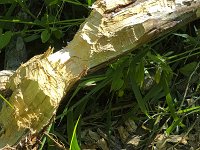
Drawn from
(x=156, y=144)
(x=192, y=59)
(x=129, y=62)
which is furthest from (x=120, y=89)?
(x=192, y=59)

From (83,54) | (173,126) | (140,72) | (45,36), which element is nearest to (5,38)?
(45,36)

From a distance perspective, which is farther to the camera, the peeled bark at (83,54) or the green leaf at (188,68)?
the green leaf at (188,68)

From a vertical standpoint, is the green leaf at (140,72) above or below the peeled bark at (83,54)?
below

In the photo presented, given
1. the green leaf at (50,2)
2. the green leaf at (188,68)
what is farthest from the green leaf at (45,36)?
the green leaf at (188,68)

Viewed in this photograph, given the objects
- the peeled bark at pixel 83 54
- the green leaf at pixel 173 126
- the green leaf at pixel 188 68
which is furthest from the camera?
the green leaf at pixel 188 68

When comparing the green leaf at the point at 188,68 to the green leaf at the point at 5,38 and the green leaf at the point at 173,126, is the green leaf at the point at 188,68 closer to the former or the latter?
the green leaf at the point at 173,126
